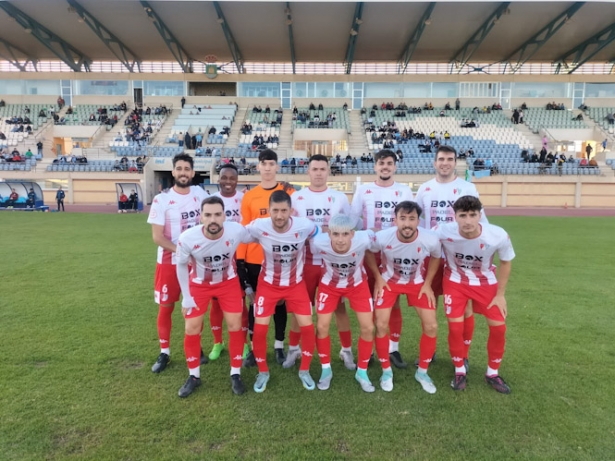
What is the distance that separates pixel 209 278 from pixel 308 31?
35471mm

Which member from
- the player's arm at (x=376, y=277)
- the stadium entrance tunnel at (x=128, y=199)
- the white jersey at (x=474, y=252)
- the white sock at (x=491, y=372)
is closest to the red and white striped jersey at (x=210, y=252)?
the player's arm at (x=376, y=277)

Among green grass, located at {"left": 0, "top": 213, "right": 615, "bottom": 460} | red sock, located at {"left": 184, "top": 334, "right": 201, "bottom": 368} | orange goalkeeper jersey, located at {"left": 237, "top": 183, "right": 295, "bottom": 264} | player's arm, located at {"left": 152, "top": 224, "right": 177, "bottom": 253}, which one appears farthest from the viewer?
orange goalkeeper jersey, located at {"left": 237, "top": 183, "right": 295, "bottom": 264}

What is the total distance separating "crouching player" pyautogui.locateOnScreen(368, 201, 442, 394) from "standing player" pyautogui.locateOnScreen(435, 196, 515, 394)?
0.56ft

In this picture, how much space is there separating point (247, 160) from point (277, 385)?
27.5 metres

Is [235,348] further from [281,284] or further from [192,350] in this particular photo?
[281,284]

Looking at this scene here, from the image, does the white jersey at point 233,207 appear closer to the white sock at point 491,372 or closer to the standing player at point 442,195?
the standing player at point 442,195

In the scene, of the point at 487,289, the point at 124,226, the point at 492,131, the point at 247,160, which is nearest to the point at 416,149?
the point at 492,131

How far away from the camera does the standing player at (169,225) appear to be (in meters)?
4.39

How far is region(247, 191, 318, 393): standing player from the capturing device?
4.02m

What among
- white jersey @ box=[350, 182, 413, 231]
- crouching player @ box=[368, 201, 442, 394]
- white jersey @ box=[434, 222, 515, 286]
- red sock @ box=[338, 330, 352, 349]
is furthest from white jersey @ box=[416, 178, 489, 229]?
red sock @ box=[338, 330, 352, 349]

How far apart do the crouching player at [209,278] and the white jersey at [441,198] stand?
2033 millimetres

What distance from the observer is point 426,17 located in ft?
104

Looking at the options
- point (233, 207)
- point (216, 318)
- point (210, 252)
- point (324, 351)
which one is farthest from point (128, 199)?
point (324, 351)

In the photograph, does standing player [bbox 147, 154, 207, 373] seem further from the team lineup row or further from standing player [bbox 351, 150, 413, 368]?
standing player [bbox 351, 150, 413, 368]
